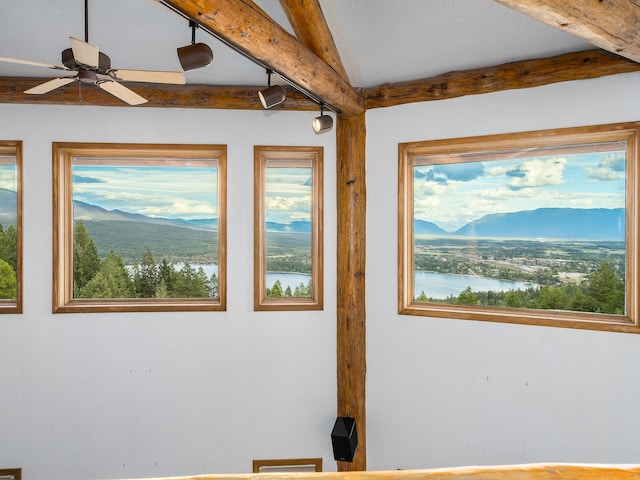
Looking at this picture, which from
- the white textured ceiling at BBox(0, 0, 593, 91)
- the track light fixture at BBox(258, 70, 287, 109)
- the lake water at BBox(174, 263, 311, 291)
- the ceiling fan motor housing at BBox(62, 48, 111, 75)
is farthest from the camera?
the lake water at BBox(174, 263, 311, 291)

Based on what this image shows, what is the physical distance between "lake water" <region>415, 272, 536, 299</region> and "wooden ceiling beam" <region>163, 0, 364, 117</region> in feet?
5.16

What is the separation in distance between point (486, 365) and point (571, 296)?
0.79 m

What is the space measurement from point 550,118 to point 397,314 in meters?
1.84

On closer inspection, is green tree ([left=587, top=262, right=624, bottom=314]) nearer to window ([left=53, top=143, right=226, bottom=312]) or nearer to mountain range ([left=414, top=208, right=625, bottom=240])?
mountain range ([left=414, top=208, right=625, bottom=240])

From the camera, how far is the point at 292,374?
377 centimetres

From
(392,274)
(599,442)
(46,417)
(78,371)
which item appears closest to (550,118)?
(392,274)

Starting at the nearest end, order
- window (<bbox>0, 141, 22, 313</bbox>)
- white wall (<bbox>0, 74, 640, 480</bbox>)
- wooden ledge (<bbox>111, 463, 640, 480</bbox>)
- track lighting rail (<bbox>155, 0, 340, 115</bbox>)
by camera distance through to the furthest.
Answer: wooden ledge (<bbox>111, 463, 640, 480</bbox>), track lighting rail (<bbox>155, 0, 340, 115</bbox>), white wall (<bbox>0, 74, 640, 480</bbox>), window (<bbox>0, 141, 22, 313</bbox>)

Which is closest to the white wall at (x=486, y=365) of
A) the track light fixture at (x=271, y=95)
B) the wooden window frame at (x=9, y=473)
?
the track light fixture at (x=271, y=95)

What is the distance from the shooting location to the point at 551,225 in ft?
10.8

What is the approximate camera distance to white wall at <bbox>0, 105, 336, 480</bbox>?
360 centimetres

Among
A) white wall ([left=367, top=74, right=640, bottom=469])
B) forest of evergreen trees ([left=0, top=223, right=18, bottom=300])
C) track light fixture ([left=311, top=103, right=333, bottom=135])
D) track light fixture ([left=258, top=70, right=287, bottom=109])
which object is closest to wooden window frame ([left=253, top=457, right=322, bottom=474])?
white wall ([left=367, top=74, right=640, bottom=469])

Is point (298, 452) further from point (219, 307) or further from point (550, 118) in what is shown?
point (550, 118)

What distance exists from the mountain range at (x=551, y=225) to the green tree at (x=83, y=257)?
2.86 metres

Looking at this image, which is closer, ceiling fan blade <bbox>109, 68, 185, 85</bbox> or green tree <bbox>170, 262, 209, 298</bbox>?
ceiling fan blade <bbox>109, 68, 185, 85</bbox>
